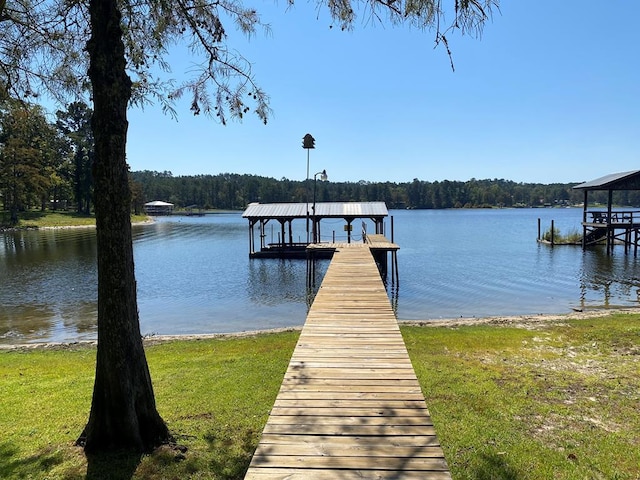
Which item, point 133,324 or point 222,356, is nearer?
point 133,324

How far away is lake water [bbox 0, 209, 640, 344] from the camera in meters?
13.7

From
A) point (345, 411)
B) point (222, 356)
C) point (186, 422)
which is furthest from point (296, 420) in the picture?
point (222, 356)

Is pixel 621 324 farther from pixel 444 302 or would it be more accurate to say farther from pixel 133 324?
pixel 133 324

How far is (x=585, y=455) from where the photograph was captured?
3869 mm

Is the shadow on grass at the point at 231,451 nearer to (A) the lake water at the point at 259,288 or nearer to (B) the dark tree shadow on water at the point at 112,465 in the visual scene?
(B) the dark tree shadow on water at the point at 112,465

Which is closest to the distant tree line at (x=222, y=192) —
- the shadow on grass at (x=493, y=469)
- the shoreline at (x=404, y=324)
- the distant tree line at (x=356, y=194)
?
the distant tree line at (x=356, y=194)

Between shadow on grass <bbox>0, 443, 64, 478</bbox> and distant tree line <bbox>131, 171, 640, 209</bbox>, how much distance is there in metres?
116

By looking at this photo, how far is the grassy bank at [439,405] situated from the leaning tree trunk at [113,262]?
27 centimetres

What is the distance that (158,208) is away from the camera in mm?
111375

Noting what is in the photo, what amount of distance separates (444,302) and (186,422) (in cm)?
1270

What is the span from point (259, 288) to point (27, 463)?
615 inches

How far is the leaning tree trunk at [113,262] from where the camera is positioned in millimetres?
3486

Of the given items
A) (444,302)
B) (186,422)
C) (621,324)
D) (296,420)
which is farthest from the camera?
(444,302)

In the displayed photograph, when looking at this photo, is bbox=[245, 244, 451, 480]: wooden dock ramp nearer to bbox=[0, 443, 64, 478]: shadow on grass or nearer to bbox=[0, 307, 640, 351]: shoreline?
bbox=[0, 443, 64, 478]: shadow on grass
